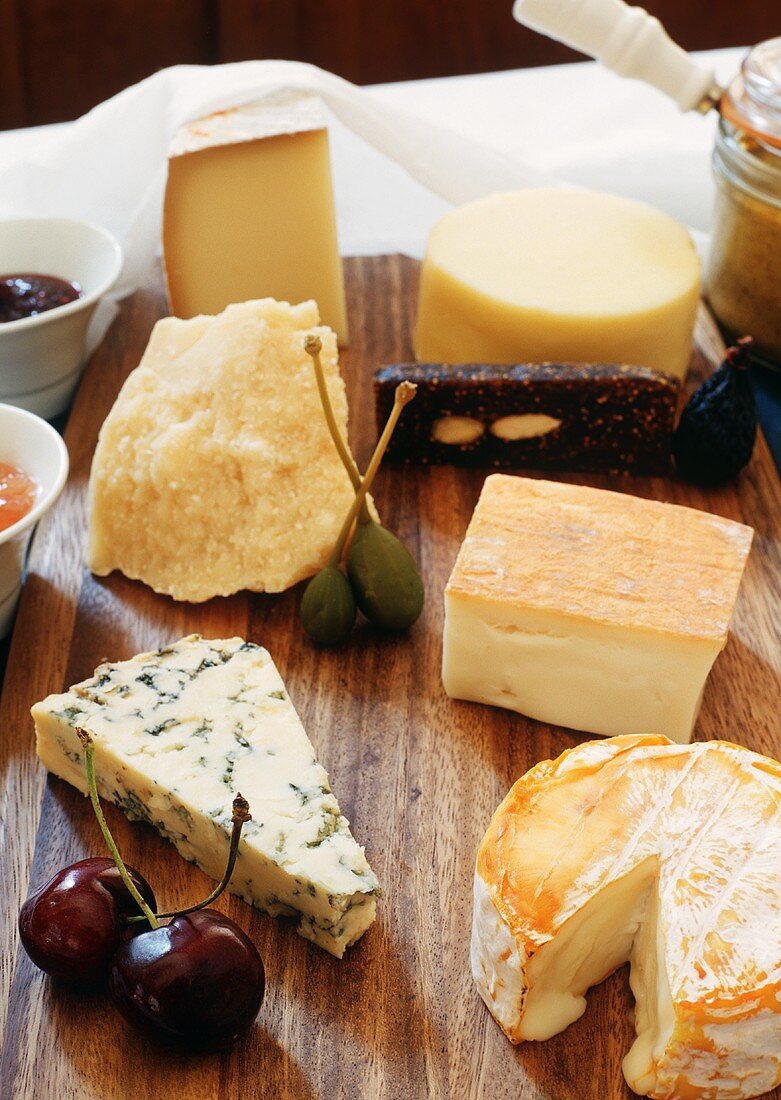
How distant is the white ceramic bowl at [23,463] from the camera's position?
1851 millimetres

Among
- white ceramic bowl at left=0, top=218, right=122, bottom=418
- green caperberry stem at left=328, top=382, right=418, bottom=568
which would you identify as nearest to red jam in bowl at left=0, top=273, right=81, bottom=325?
white ceramic bowl at left=0, top=218, right=122, bottom=418

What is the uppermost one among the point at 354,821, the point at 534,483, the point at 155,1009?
the point at 534,483

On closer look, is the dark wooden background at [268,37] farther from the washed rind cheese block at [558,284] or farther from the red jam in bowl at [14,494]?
the red jam in bowl at [14,494]

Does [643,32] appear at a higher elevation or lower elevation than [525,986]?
higher

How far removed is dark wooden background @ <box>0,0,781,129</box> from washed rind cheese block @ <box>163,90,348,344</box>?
72.5 inches

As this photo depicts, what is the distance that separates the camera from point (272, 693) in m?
1.67

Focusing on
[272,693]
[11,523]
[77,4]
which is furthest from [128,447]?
[77,4]

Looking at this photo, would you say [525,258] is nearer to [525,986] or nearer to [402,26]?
[525,986]

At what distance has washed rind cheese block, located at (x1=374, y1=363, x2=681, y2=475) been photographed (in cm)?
211

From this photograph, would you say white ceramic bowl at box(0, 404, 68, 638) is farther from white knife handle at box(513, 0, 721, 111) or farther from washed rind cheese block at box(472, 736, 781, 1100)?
white knife handle at box(513, 0, 721, 111)

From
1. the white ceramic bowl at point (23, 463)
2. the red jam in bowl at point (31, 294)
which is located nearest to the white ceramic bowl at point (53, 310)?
the red jam in bowl at point (31, 294)

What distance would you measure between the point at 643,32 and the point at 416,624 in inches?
52.3

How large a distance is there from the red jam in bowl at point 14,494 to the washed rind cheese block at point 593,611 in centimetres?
69

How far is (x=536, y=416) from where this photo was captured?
2162mm
